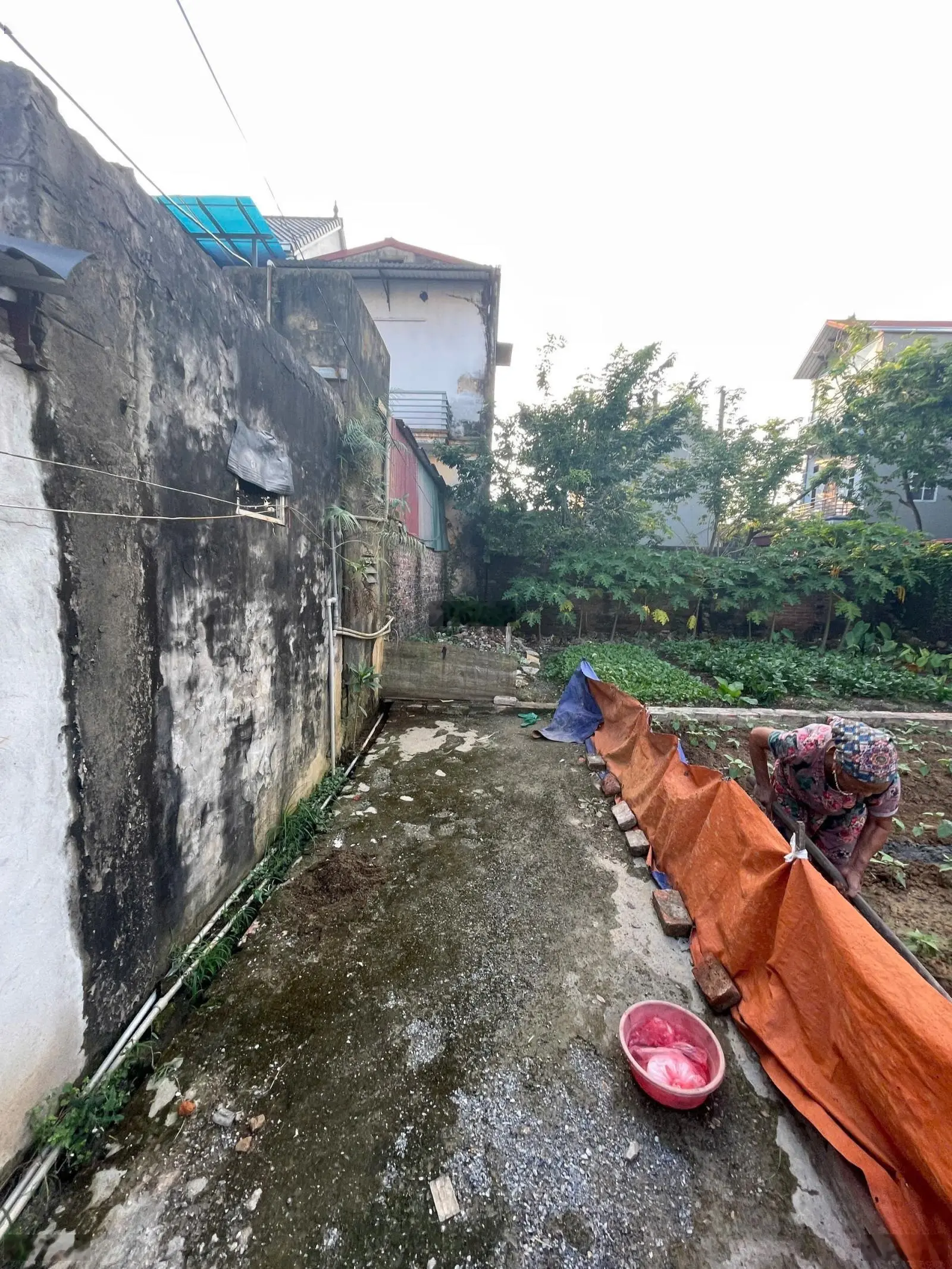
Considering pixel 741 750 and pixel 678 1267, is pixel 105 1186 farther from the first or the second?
pixel 741 750

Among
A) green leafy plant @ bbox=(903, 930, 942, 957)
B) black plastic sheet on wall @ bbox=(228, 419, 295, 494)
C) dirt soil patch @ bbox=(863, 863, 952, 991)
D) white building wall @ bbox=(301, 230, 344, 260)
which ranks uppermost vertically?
white building wall @ bbox=(301, 230, 344, 260)

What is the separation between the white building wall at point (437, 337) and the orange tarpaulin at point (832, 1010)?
11.2m

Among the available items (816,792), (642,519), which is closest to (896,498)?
(642,519)

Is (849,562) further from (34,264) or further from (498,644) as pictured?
(34,264)

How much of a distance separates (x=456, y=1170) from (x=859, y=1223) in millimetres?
1260

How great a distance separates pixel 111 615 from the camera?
1725 millimetres

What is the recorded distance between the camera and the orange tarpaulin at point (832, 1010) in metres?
1.30

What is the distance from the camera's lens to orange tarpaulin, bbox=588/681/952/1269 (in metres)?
1.30

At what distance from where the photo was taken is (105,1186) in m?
1.48

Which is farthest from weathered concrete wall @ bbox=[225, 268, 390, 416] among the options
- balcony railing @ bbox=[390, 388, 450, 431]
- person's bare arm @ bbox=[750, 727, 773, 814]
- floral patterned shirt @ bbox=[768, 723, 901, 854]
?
balcony railing @ bbox=[390, 388, 450, 431]

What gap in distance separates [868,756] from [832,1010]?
1037 mm

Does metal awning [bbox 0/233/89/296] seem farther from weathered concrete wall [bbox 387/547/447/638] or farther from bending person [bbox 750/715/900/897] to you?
weathered concrete wall [bbox 387/547/447/638]

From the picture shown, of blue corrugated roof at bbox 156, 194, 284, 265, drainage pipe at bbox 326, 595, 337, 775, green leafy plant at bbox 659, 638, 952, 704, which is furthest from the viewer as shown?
green leafy plant at bbox 659, 638, 952, 704

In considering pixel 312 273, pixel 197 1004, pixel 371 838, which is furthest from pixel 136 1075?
pixel 312 273
